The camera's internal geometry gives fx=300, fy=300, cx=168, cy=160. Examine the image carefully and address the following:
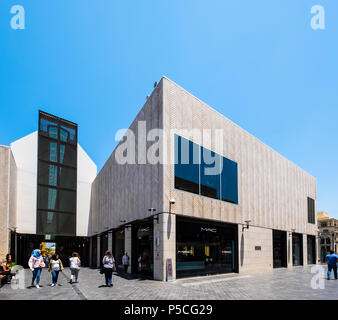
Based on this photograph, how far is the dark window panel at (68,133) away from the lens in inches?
1380

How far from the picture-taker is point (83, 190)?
35.9 metres

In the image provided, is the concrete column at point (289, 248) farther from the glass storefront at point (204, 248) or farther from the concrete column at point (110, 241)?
the concrete column at point (110, 241)

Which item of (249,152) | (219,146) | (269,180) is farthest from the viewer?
(269,180)

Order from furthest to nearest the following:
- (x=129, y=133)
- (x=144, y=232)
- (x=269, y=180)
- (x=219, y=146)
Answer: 1. (x=269, y=180)
2. (x=129, y=133)
3. (x=219, y=146)
4. (x=144, y=232)

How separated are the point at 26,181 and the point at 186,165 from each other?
70.2 ft

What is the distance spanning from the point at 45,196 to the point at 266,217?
74.7 feet

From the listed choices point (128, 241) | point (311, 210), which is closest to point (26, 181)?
point (128, 241)

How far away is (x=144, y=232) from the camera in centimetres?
1803

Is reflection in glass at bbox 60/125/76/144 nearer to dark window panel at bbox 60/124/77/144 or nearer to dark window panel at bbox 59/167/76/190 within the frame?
dark window panel at bbox 60/124/77/144

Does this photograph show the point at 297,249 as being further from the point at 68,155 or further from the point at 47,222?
the point at 68,155

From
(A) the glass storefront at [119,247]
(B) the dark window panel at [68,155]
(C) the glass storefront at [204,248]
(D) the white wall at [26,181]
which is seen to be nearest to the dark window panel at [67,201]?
(D) the white wall at [26,181]
